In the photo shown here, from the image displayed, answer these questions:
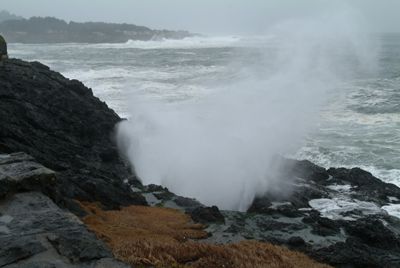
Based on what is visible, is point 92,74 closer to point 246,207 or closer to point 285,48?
point 285,48

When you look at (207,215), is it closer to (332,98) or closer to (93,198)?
(93,198)

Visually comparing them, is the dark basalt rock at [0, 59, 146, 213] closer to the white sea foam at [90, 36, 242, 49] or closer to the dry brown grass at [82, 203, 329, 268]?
the dry brown grass at [82, 203, 329, 268]

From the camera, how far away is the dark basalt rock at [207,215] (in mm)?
15969

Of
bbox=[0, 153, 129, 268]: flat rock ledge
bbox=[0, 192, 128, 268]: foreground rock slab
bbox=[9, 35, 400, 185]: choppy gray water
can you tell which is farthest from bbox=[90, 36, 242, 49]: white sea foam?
bbox=[0, 192, 128, 268]: foreground rock slab

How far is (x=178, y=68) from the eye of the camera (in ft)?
221

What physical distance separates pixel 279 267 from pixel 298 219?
6723mm

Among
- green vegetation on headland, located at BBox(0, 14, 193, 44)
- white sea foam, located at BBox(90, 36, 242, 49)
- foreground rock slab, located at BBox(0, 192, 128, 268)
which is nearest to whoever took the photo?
foreground rock slab, located at BBox(0, 192, 128, 268)

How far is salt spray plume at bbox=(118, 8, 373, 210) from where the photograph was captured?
2258cm

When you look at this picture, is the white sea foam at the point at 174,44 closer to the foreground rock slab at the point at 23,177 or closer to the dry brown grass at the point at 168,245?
the dry brown grass at the point at 168,245

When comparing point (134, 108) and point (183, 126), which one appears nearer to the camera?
point (183, 126)

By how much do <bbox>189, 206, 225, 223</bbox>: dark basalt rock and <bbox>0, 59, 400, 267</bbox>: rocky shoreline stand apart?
0.11 ft

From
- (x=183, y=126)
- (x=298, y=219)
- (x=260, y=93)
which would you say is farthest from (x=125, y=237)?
(x=260, y=93)

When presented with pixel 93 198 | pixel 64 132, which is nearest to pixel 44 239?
pixel 93 198

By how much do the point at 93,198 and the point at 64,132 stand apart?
7.30 meters
